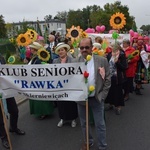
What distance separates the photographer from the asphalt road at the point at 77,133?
457 cm

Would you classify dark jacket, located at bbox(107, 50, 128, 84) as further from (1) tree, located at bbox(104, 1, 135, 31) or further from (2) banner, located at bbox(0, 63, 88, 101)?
(1) tree, located at bbox(104, 1, 135, 31)

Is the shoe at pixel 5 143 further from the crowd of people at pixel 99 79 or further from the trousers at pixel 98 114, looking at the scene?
the trousers at pixel 98 114

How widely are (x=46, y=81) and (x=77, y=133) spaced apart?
1.64 m

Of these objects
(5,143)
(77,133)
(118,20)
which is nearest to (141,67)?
(118,20)

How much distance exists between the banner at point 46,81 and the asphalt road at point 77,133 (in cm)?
109

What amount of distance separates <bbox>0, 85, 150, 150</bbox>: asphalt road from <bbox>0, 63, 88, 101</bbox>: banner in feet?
3.56

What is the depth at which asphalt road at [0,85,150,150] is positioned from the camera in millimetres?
4566

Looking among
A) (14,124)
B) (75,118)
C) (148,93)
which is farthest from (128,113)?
(14,124)

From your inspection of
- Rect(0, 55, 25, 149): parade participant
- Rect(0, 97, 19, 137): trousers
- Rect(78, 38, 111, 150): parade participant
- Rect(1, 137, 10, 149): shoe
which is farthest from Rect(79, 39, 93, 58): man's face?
Rect(1, 137, 10, 149): shoe

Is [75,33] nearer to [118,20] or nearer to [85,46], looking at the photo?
[118,20]

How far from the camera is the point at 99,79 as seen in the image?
12.5 ft

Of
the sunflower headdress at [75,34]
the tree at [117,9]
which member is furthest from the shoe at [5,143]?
the tree at [117,9]

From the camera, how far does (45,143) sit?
474 cm

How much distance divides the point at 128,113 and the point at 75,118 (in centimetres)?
142
